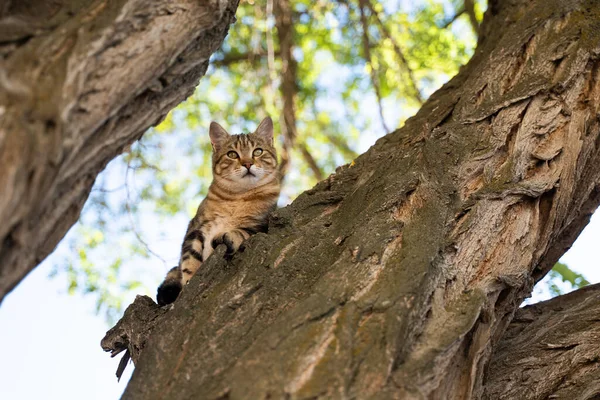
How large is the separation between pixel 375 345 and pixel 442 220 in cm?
96

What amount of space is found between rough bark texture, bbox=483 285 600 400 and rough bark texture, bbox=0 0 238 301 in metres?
2.24

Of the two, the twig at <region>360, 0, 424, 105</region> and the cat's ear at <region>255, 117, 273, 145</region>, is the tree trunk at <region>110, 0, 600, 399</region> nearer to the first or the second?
the cat's ear at <region>255, 117, 273, 145</region>

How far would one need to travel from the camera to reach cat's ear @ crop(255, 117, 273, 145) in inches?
239

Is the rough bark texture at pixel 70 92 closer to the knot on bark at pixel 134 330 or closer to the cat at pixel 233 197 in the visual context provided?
the knot on bark at pixel 134 330


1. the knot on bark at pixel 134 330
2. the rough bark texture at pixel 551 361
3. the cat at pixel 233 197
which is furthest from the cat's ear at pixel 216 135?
the rough bark texture at pixel 551 361

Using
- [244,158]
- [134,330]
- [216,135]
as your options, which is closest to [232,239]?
[134,330]

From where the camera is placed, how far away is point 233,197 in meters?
5.37

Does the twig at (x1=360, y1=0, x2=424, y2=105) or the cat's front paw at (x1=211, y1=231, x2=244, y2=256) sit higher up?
the twig at (x1=360, y1=0, x2=424, y2=105)

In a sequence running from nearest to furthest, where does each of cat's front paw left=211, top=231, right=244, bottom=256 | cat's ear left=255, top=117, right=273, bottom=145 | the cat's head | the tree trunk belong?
the tree trunk → cat's front paw left=211, top=231, right=244, bottom=256 → the cat's head → cat's ear left=255, top=117, right=273, bottom=145

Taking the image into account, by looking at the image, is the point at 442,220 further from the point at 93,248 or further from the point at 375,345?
the point at 93,248

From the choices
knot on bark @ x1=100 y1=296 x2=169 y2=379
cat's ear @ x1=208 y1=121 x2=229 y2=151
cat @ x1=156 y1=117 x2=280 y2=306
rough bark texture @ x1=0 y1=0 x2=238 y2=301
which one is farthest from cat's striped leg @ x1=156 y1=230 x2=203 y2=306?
rough bark texture @ x1=0 y1=0 x2=238 y2=301

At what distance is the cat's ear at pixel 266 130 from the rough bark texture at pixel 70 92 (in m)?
3.05

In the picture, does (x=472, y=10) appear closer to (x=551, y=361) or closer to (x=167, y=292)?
(x=551, y=361)

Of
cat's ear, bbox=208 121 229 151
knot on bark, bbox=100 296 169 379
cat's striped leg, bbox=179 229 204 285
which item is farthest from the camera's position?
cat's ear, bbox=208 121 229 151
